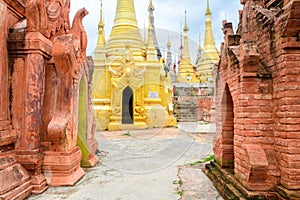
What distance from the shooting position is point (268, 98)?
329 cm

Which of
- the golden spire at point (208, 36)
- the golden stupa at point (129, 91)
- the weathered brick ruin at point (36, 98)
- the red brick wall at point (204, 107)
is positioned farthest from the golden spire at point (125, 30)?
the weathered brick ruin at point (36, 98)

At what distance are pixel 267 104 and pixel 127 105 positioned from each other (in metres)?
12.6

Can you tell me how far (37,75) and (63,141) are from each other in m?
1.17

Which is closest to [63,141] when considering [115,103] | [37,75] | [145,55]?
[37,75]

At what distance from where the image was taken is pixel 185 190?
12.9 feet

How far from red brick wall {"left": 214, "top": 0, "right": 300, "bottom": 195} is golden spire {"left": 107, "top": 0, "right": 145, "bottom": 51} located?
14.9 meters

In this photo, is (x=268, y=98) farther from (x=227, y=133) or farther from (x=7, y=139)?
(x=7, y=139)

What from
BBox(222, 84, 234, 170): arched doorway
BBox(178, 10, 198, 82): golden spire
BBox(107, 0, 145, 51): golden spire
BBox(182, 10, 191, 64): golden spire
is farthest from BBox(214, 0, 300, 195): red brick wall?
BBox(182, 10, 191, 64): golden spire

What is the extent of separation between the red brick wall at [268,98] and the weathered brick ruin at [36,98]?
2.77 metres

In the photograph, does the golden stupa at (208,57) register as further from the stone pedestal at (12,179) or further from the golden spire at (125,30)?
the stone pedestal at (12,179)

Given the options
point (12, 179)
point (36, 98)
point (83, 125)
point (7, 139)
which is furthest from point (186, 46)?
point (12, 179)

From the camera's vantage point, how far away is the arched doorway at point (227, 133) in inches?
171

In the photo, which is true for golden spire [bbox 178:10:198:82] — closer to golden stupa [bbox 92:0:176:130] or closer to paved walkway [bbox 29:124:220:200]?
golden stupa [bbox 92:0:176:130]

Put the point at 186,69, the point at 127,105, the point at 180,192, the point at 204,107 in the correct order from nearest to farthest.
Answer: the point at 180,192
the point at 127,105
the point at 204,107
the point at 186,69
